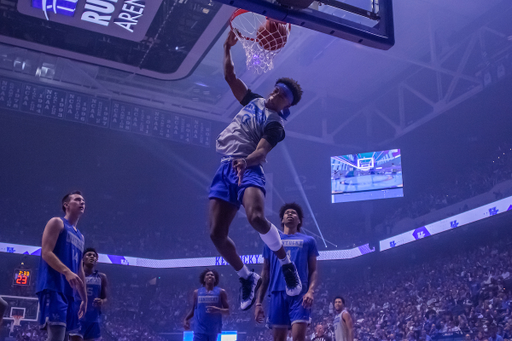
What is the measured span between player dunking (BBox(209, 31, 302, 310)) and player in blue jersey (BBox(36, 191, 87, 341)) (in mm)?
1292

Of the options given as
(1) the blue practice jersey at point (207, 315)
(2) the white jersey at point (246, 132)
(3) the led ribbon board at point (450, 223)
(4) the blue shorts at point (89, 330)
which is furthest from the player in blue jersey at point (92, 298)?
(3) the led ribbon board at point (450, 223)

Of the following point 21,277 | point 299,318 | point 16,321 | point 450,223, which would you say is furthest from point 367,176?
point 299,318

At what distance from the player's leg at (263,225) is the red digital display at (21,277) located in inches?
813

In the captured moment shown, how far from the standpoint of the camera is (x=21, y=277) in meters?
21.0

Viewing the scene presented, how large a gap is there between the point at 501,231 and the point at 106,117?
16.7 m

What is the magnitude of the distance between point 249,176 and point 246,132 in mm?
471

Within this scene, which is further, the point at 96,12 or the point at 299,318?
the point at 96,12

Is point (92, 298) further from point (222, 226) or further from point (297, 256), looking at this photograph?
point (222, 226)

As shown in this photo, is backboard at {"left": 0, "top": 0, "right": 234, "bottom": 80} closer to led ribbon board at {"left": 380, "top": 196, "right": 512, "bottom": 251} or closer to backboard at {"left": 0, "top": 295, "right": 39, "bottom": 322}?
led ribbon board at {"left": 380, "top": 196, "right": 512, "bottom": 251}

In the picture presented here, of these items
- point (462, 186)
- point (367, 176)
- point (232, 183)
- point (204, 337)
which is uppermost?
point (367, 176)

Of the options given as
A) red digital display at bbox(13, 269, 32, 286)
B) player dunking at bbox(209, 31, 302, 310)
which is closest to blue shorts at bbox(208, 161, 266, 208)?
player dunking at bbox(209, 31, 302, 310)

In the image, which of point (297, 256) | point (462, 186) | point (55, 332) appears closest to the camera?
point (55, 332)

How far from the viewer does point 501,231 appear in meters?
17.5

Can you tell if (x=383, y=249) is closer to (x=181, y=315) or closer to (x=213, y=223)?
(x=181, y=315)
